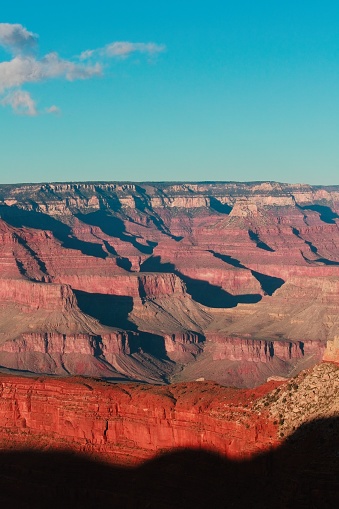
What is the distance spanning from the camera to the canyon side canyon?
42.0 m

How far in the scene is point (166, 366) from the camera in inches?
5030

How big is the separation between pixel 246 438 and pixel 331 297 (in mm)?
99479

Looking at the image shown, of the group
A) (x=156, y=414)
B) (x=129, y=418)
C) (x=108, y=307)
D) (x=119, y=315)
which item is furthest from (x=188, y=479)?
(x=108, y=307)

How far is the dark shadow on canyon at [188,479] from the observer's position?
37.4m

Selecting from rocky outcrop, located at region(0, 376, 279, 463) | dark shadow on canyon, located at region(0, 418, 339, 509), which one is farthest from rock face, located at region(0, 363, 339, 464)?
dark shadow on canyon, located at region(0, 418, 339, 509)

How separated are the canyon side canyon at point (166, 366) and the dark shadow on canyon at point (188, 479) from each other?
10cm

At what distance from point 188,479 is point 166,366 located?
83.8 metres

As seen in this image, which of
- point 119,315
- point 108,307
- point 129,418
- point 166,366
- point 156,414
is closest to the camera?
point 156,414

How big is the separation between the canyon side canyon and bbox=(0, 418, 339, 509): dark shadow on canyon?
99 millimetres

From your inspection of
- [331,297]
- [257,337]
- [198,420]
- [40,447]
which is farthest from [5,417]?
[331,297]

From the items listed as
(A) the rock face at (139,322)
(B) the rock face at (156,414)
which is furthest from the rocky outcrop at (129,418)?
(A) the rock face at (139,322)

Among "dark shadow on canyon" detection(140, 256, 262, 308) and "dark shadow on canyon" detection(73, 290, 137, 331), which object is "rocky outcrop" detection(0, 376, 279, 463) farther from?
"dark shadow on canyon" detection(140, 256, 262, 308)

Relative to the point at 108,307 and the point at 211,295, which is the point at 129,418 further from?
the point at 211,295

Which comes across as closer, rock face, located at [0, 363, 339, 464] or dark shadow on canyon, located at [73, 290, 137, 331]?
rock face, located at [0, 363, 339, 464]
